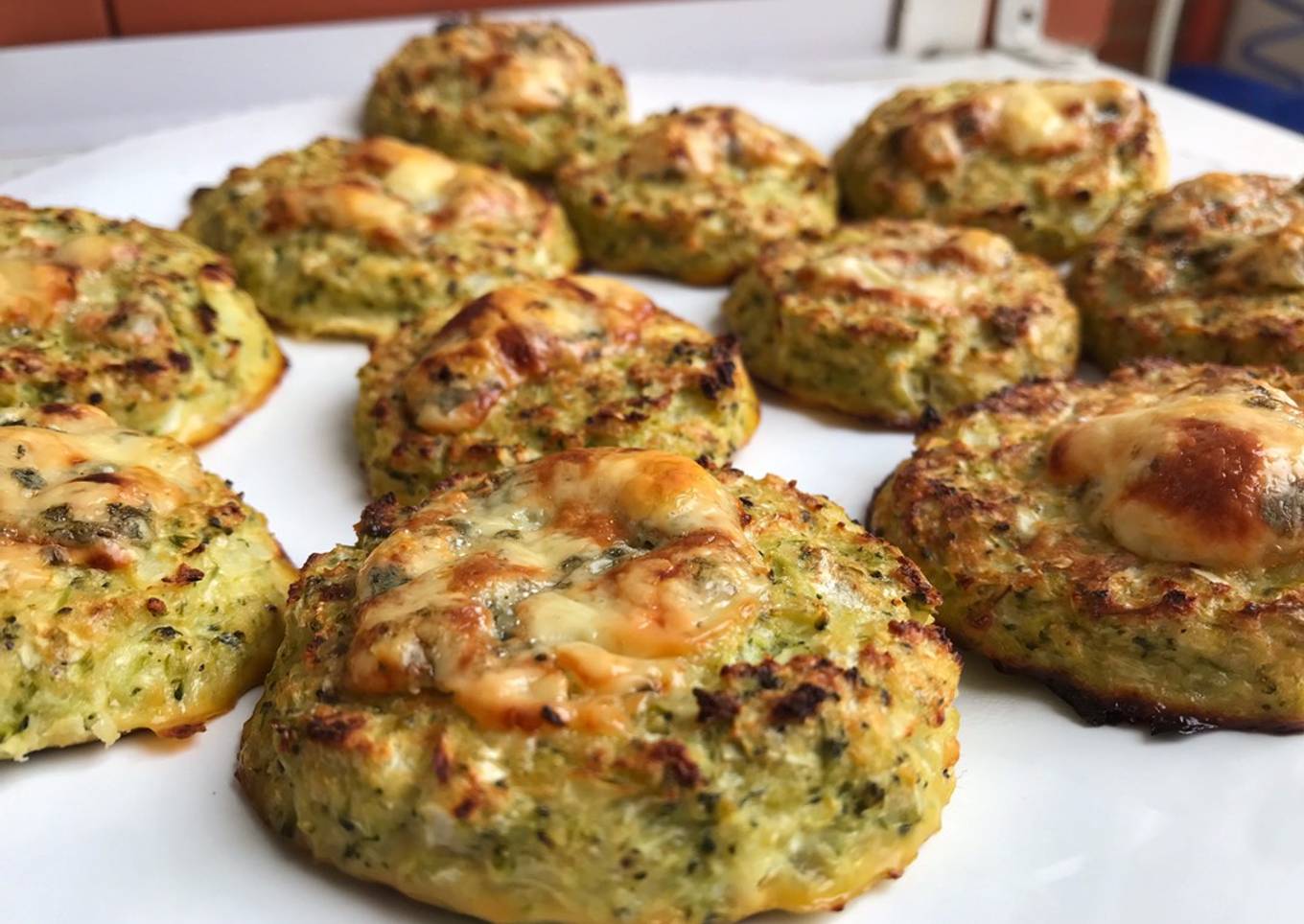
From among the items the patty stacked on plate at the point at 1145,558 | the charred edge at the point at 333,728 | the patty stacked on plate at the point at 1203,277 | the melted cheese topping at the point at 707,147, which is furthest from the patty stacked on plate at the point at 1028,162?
the charred edge at the point at 333,728

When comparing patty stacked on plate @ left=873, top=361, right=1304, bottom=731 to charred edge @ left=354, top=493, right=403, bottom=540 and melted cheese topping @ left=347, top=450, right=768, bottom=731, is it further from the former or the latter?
charred edge @ left=354, top=493, right=403, bottom=540

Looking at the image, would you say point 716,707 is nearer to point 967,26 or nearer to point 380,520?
point 380,520

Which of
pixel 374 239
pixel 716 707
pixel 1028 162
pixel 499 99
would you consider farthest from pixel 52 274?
pixel 1028 162

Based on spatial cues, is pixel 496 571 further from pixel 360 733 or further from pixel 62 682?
pixel 62 682

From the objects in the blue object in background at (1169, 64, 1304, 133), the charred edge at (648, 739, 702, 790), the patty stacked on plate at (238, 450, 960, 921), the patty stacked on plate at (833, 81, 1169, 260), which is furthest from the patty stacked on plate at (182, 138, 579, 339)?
the blue object in background at (1169, 64, 1304, 133)

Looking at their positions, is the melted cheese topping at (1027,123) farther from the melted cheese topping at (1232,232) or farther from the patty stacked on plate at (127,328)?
the patty stacked on plate at (127,328)
